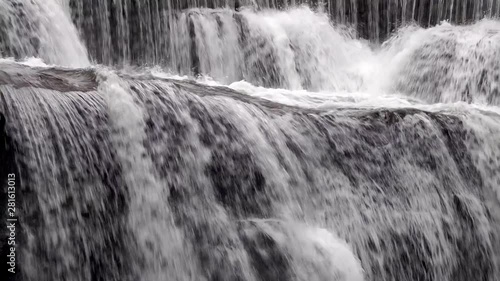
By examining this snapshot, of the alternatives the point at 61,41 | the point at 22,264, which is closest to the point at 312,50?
the point at 61,41

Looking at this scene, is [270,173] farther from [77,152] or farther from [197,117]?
[77,152]

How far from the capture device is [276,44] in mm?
9664

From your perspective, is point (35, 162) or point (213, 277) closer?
point (35, 162)

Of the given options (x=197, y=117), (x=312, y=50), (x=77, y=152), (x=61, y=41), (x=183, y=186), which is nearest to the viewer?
(x=77, y=152)

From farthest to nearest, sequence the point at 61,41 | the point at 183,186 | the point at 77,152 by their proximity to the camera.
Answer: the point at 61,41, the point at 183,186, the point at 77,152

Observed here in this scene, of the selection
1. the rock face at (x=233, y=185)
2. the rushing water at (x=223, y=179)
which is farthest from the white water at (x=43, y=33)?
the rock face at (x=233, y=185)

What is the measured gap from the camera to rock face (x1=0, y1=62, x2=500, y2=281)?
14.5 ft

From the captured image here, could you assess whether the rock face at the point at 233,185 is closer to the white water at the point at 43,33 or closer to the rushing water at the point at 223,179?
the rushing water at the point at 223,179

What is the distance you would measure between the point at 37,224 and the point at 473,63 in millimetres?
6383

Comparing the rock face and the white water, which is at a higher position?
the white water

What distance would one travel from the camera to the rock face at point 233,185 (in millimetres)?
4422

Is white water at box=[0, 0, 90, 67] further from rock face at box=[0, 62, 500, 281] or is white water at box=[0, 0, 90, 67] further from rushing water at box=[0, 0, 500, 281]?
rock face at box=[0, 62, 500, 281]

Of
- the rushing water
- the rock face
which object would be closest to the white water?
the rushing water

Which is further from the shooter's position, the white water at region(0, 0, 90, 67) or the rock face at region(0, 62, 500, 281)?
the white water at region(0, 0, 90, 67)
